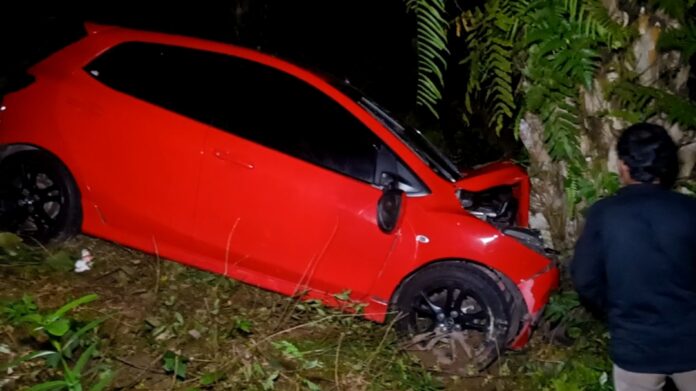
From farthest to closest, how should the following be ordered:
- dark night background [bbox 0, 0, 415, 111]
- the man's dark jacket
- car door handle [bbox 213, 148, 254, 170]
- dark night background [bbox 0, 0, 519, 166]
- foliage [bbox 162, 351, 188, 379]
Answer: dark night background [bbox 0, 0, 415, 111] < dark night background [bbox 0, 0, 519, 166] < car door handle [bbox 213, 148, 254, 170] < foliage [bbox 162, 351, 188, 379] < the man's dark jacket

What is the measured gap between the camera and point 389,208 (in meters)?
4.68

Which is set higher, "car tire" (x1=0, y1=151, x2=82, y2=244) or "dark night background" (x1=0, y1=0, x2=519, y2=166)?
"dark night background" (x1=0, y1=0, x2=519, y2=166)

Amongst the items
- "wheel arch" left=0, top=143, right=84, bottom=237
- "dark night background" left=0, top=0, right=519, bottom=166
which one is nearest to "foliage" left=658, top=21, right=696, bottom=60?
"wheel arch" left=0, top=143, right=84, bottom=237

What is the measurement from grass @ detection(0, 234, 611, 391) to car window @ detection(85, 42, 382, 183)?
1.01m

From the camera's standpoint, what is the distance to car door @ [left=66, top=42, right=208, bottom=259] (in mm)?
5027

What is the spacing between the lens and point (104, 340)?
4.37 metres

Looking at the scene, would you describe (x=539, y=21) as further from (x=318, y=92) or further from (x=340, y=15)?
(x=340, y=15)

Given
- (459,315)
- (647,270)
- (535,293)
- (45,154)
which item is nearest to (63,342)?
(45,154)

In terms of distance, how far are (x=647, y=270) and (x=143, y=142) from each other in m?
3.34

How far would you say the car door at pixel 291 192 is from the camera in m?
4.85

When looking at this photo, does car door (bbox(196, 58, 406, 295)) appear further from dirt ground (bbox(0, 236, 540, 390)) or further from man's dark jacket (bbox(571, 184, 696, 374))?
man's dark jacket (bbox(571, 184, 696, 374))

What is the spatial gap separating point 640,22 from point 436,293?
2072 millimetres

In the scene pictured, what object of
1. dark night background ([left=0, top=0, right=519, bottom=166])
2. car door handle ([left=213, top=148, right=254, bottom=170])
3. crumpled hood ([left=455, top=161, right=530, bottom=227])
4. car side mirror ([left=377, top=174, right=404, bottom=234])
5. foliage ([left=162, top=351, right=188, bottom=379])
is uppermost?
dark night background ([left=0, top=0, right=519, bottom=166])

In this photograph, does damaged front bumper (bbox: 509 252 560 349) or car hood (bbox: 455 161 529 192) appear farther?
car hood (bbox: 455 161 529 192)
